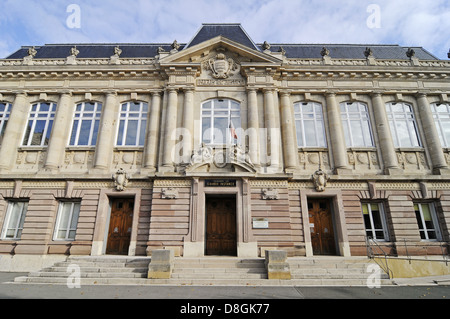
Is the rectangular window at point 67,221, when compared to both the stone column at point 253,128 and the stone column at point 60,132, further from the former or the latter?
the stone column at point 253,128

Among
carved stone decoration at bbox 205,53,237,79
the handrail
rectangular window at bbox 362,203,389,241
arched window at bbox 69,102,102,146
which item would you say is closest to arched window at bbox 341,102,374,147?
rectangular window at bbox 362,203,389,241

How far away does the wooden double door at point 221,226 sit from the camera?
1343 centimetres

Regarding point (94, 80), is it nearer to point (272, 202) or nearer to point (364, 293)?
point (272, 202)

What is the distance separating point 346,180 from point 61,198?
1635 cm

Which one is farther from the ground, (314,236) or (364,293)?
(314,236)

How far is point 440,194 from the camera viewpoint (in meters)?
14.4

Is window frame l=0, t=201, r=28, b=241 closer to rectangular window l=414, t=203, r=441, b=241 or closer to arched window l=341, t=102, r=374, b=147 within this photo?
arched window l=341, t=102, r=374, b=147

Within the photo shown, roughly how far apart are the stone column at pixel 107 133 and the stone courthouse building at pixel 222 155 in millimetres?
81

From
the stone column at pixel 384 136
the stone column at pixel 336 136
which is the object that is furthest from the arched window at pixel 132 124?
the stone column at pixel 384 136

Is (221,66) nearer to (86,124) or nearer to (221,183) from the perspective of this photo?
(221,183)

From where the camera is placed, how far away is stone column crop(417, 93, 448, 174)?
15.0 metres

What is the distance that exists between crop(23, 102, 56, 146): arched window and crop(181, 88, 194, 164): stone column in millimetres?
8697

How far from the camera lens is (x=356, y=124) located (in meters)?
16.3
